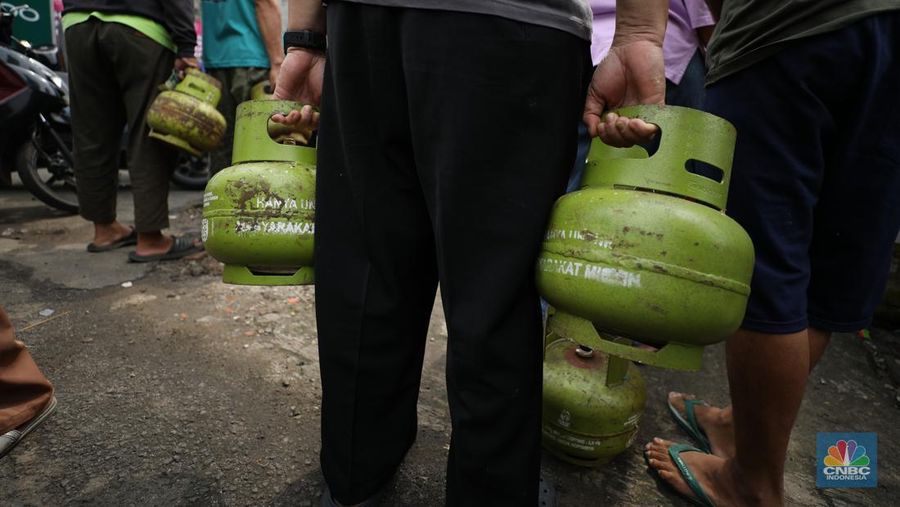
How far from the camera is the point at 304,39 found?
1.11 meters

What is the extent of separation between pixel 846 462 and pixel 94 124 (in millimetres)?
3597

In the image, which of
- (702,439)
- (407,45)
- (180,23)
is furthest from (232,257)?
(180,23)

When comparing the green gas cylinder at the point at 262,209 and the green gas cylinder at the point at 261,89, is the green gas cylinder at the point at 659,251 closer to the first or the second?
the green gas cylinder at the point at 262,209

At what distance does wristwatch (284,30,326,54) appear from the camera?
111cm

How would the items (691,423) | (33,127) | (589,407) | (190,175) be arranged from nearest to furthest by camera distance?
(589,407) < (691,423) < (33,127) < (190,175)

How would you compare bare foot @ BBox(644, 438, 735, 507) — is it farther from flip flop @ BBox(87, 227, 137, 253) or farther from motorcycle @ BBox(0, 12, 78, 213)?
motorcycle @ BBox(0, 12, 78, 213)

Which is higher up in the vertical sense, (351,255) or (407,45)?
(407,45)

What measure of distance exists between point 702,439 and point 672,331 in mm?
1060

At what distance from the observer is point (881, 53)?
95 cm

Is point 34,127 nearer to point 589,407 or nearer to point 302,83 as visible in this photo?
point 302,83

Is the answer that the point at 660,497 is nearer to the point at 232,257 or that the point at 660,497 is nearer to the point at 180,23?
the point at 232,257

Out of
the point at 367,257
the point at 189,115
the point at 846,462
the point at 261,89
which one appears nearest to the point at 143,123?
the point at 189,115

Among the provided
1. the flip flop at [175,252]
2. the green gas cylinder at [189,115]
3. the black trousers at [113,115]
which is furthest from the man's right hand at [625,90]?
the flip flop at [175,252]

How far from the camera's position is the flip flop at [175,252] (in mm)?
2783
